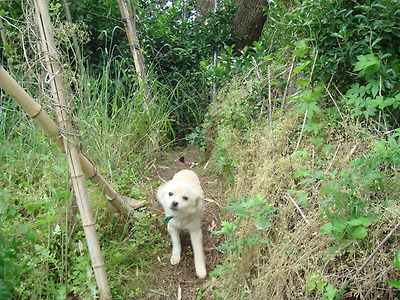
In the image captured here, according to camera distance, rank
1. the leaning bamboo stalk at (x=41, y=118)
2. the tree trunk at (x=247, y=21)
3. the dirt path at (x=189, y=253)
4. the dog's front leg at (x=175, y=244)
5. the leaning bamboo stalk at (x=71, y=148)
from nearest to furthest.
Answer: the leaning bamboo stalk at (x=41, y=118) < the leaning bamboo stalk at (x=71, y=148) < the dirt path at (x=189, y=253) < the dog's front leg at (x=175, y=244) < the tree trunk at (x=247, y=21)

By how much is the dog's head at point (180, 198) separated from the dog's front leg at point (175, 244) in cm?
18

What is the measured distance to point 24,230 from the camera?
2.46 meters

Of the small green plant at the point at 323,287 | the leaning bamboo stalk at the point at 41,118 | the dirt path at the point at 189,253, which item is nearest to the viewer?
the small green plant at the point at 323,287

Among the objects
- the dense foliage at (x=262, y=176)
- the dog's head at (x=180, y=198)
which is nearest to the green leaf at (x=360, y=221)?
the dense foliage at (x=262, y=176)

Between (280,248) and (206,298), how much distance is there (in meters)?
0.80

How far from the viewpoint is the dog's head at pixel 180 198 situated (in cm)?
319

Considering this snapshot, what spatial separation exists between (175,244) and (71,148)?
4.61 ft

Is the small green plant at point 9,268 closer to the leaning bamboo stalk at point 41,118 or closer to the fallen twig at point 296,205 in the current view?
the leaning bamboo stalk at point 41,118

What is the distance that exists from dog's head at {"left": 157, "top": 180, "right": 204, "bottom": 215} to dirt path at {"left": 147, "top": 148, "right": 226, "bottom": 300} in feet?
1.43

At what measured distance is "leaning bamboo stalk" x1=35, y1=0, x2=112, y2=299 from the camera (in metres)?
2.42

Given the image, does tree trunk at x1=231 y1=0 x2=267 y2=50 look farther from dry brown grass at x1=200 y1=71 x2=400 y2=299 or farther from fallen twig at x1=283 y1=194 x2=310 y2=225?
fallen twig at x1=283 y1=194 x2=310 y2=225

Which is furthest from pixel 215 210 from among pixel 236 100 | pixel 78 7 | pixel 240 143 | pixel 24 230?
pixel 78 7

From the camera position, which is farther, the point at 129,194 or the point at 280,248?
the point at 129,194

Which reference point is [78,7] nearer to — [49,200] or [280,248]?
[49,200]
